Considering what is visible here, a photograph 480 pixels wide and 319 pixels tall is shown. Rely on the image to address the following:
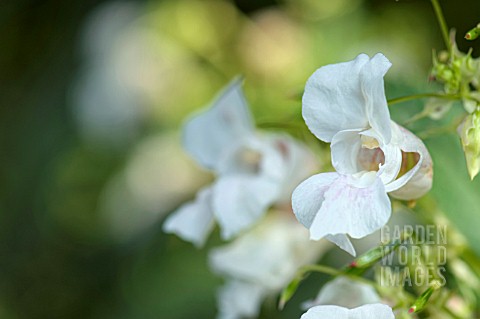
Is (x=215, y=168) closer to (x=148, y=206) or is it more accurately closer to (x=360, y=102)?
(x=360, y=102)

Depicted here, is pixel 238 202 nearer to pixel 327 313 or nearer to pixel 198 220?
pixel 198 220

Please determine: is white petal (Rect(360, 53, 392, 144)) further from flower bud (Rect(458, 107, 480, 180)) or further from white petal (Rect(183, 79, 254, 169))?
white petal (Rect(183, 79, 254, 169))

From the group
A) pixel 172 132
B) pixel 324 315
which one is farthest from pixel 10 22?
pixel 324 315

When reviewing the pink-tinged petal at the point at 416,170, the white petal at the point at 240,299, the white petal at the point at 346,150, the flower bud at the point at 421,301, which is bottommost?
the white petal at the point at 240,299

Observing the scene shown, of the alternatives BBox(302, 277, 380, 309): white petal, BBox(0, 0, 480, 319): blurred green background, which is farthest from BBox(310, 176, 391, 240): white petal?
BBox(0, 0, 480, 319): blurred green background

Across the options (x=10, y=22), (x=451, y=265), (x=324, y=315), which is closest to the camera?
(x=324, y=315)

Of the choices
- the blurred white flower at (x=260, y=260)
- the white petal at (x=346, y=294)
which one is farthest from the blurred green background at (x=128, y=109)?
the white petal at (x=346, y=294)

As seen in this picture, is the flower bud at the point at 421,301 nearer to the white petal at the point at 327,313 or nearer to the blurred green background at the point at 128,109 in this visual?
the white petal at the point at 327,313
